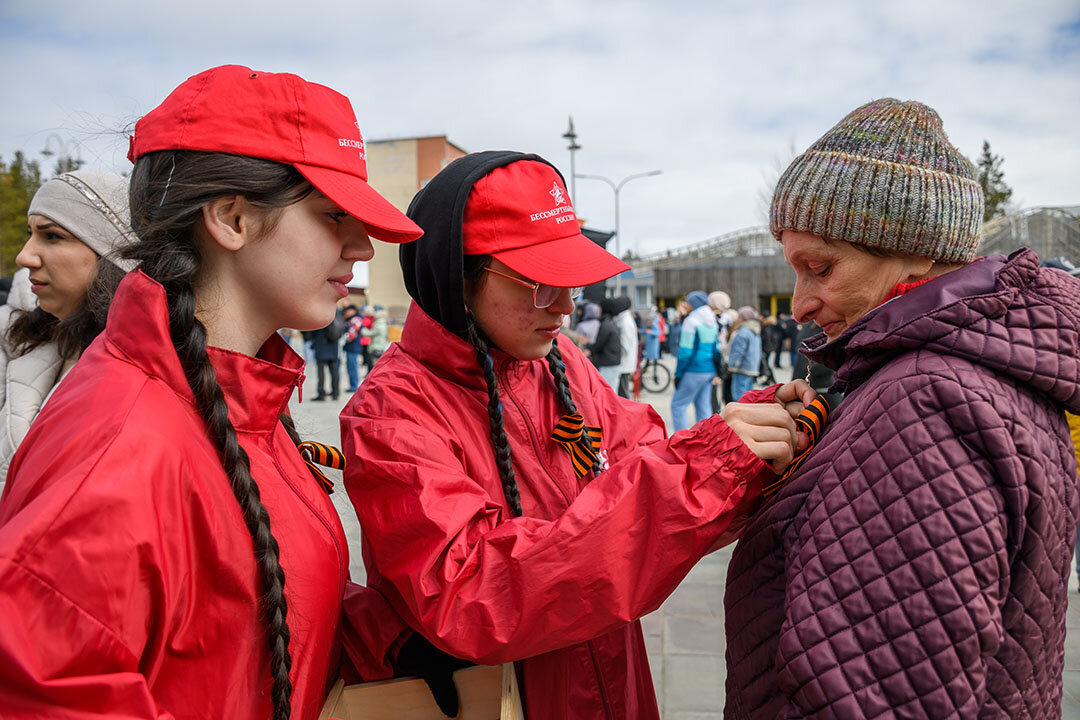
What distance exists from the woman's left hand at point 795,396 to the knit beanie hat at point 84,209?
6.41 ft

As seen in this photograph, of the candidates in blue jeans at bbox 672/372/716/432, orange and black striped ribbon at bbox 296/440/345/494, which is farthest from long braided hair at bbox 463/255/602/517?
blue jeans at bbox 672/372/716/432

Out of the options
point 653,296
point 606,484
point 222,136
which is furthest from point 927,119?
point 653,296

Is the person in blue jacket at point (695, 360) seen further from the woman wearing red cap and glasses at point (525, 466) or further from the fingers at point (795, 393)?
the fingers at point (795, 393)

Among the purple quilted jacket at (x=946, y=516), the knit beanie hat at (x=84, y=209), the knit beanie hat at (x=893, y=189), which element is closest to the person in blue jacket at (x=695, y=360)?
the knit beanie hat at (x=84, y=209)

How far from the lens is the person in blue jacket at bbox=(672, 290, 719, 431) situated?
862 cm

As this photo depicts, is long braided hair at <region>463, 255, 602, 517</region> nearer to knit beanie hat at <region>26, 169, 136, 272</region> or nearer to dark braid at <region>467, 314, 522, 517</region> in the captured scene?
dark braid at <region>467, 314, 522, 517</region>

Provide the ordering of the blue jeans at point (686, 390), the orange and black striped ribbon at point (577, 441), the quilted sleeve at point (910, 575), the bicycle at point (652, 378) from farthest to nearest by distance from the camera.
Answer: the bicycle at point (652, 378), the blue jeans at point (686, 390), the orange and black striped ribbon at point (577, 441), the quilted sleeve at point (910, 575)

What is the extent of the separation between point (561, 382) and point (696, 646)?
278 centimetres

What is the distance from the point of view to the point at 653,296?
150 feet

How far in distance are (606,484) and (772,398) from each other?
1.57ft

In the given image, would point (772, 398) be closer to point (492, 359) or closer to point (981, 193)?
point (981, 193)

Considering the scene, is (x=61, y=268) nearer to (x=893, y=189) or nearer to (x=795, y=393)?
(x=795, y=393)

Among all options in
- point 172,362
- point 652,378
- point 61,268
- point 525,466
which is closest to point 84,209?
point 61,268

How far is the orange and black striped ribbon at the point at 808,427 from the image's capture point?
1348 mm
